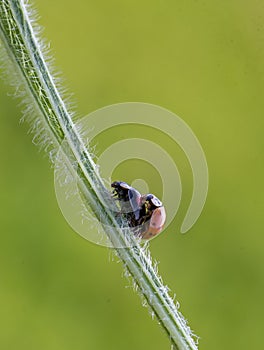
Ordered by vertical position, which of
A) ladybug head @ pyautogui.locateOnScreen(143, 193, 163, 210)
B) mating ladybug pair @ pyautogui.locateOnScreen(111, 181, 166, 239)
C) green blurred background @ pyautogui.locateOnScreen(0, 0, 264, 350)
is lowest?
mating ladybug pair @ pyautogui.locateOnScreen(111, 181, 166, 239)

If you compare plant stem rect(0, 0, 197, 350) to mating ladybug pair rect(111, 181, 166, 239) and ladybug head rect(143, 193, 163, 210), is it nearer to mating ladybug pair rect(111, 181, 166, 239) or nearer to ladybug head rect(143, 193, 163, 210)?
mating ladybug pair rect(111, 181, 166, 239)

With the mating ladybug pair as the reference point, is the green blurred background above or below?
above

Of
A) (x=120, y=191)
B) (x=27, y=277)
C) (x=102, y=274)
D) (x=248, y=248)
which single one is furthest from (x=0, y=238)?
(x=120, y=191)

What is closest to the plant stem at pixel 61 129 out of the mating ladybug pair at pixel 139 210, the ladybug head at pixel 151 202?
the mating ladybug pair at pixel 139 210

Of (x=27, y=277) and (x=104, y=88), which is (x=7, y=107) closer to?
(x=104, y=88)

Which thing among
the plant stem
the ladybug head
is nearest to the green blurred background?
the ladybug head

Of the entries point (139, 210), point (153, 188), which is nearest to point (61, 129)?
point (139, 210)
